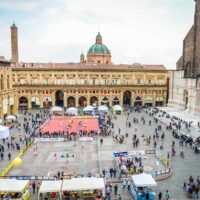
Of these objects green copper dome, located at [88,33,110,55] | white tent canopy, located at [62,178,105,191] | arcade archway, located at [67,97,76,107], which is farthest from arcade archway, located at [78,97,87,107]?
white tent canopy, located at [62,178,105,191]

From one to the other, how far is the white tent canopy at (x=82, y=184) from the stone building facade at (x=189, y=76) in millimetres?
37212

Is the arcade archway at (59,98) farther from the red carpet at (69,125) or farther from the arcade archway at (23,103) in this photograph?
the red carpet at (69,125)

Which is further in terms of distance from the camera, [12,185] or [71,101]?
[71,101]

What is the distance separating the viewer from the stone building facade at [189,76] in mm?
52469

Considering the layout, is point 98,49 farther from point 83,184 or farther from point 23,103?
point 83,184

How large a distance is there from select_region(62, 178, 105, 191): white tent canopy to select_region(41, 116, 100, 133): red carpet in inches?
816

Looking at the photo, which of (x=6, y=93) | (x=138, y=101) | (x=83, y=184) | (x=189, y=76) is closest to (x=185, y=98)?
(x=189, y=76)

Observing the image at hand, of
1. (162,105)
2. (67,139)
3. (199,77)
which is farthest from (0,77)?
→ (162,105)

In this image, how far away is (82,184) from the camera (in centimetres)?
1827

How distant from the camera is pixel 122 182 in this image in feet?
69.7

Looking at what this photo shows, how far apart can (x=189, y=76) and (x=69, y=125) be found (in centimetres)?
3022

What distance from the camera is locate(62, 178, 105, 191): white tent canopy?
17.9 m

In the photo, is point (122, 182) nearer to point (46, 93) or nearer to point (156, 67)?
point (46, 93)


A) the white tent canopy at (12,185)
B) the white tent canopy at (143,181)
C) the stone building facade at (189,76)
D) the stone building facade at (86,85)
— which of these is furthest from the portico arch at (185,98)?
the white tent canopy at (12,185)
